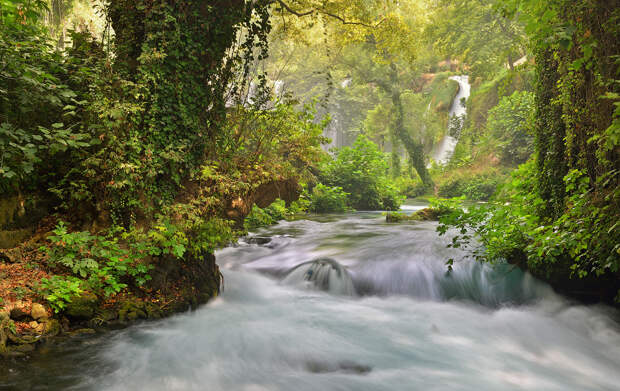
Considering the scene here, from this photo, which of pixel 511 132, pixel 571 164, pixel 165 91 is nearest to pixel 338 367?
pixel 571 164

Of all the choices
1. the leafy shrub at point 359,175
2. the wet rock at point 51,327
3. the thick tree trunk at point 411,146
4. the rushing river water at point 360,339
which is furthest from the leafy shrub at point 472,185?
the wet rock at point 51,327

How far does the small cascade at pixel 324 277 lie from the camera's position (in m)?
Answer: 7.09

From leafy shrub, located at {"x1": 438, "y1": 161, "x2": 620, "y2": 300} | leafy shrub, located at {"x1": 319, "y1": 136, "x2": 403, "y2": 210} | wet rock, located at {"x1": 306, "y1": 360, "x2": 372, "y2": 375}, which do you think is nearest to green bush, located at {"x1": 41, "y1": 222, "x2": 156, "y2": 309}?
wet rock, located at {"x1": 306, "y1": 360, "x2": 372, "y2": 375}

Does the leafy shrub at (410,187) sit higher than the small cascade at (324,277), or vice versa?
the leafy shrub at (410,187)

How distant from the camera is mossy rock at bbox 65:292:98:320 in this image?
430 centimetres

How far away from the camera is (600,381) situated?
13.7 ft

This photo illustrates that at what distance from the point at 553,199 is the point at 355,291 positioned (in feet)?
11.5

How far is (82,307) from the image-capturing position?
4359mm

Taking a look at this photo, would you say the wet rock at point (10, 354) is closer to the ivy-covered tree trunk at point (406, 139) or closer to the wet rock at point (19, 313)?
the wet rock at point (19, 313)

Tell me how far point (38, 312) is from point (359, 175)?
529 inches

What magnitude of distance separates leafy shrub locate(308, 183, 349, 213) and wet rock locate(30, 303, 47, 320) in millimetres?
11514

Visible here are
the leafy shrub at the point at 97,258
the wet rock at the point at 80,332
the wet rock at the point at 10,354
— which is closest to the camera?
the wet rock at the point at 10,354

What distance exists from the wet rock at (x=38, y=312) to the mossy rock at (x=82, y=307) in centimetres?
22

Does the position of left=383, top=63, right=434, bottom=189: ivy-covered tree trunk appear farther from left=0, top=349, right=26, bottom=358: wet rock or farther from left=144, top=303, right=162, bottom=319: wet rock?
left=0, top=349, right=26, bottom=358: wet rock
